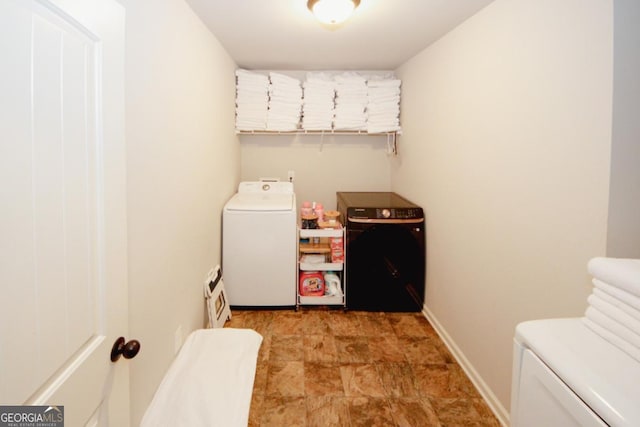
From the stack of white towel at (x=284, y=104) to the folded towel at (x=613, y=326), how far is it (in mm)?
2866

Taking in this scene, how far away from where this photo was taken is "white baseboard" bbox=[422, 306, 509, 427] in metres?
1.74

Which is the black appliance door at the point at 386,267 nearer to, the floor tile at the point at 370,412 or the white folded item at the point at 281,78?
the floor tile at the point at 370,412

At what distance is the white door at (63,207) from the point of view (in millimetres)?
589

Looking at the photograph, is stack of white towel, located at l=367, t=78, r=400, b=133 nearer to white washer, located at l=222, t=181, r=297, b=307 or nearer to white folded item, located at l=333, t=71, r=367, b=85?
white folded item, located at l=333, t=71, r=367, b=85

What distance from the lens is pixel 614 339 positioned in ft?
2.71

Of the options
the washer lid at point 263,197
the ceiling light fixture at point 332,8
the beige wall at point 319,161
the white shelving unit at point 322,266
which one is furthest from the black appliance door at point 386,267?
the ceiling light fixture at point 332,8

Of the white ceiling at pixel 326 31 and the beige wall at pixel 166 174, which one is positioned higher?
the white ceiling at pixel 326 31

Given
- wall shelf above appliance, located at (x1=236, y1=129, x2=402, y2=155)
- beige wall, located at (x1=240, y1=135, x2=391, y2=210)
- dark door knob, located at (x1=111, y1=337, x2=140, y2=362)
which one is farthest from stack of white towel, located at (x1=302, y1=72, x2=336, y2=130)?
dark door knob, located at (x1=111, y1=337, x2=140, y2=362)

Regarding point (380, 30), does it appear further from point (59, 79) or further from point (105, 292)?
point (105, 292)

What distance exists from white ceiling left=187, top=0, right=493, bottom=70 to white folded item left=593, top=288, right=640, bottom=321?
1703mm

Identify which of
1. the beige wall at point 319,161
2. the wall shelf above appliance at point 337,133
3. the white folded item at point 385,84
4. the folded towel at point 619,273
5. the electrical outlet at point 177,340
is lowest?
the electrical outlet at point 177,340

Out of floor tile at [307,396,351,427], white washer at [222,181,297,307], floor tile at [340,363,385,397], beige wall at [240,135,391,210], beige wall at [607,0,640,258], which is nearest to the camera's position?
beige wall at [607,0,640,258]

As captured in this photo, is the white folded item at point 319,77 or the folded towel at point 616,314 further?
the white folded item at point 319,77

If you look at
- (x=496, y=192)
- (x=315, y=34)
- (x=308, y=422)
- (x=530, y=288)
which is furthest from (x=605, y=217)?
(x=315, y=34)
